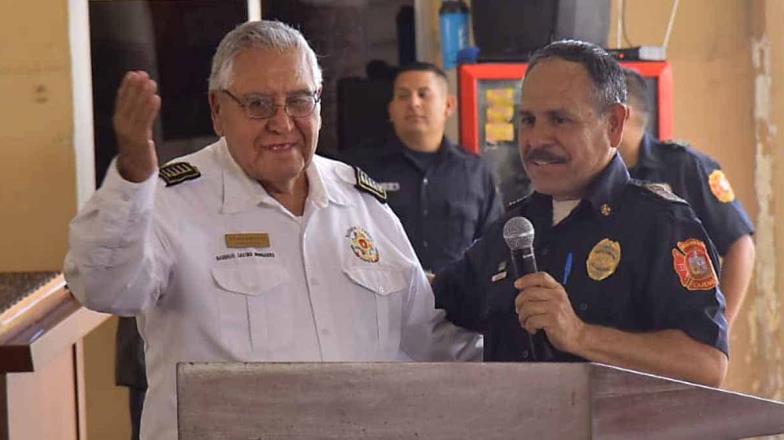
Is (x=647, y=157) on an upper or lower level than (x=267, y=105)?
lower

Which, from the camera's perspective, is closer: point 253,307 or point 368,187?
point 253,307


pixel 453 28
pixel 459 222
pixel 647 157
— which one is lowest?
pixel 459 222

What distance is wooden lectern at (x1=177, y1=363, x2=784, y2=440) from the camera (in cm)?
107

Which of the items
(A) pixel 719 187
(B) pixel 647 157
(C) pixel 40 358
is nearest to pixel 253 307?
(C) pixel 40 358

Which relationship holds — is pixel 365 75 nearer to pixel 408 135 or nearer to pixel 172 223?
pixel 408 135

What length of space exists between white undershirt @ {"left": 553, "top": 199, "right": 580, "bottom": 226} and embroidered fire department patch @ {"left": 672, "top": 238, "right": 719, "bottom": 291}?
8.3 inches

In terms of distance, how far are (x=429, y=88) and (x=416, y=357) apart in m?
1.89

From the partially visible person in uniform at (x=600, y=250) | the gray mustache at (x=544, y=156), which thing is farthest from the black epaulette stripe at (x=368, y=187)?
the gray mustache at (x=544, y=156)

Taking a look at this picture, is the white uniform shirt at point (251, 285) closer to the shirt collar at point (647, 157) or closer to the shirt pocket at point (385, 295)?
the shirt pocket at point (385, 295)

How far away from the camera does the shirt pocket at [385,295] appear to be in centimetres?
191

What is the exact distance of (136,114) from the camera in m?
1.46

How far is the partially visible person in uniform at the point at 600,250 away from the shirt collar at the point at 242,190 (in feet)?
1.08

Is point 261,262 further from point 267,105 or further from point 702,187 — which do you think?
point 702,187

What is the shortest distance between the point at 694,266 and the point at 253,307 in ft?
2.23
